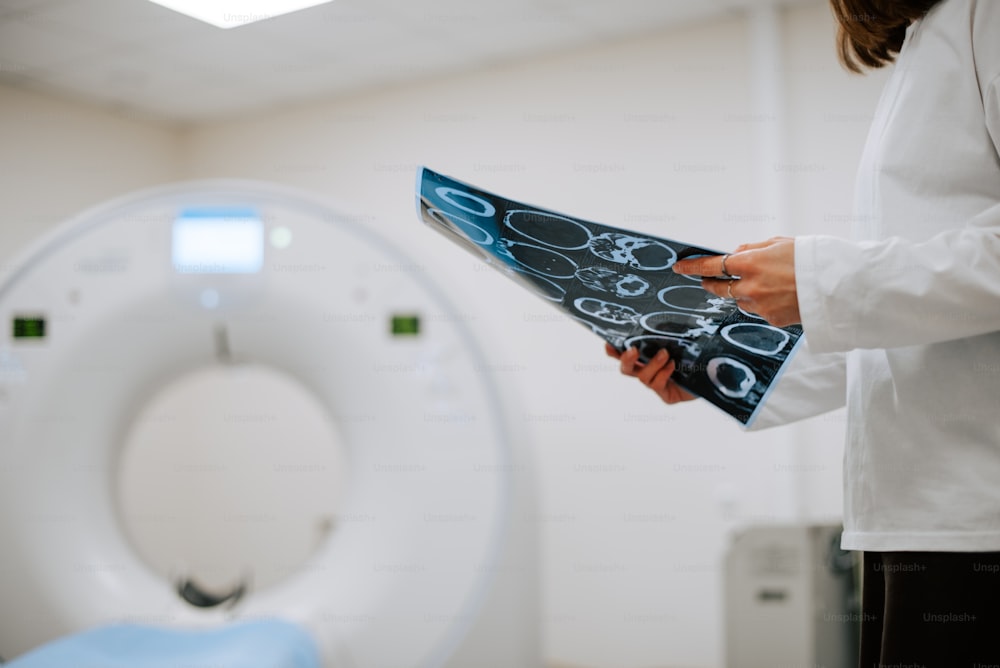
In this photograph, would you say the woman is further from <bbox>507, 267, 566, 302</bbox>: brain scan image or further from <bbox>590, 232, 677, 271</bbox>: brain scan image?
<bbox>507, 267, 566, 302</bbox>: brain scan image

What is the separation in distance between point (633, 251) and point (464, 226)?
0.18 metres

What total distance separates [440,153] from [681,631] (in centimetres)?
178

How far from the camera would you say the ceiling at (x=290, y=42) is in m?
2.56

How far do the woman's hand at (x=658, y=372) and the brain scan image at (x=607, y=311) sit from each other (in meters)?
0.07

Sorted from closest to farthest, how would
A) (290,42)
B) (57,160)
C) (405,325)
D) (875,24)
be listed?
(875,24)
(405,325)
(290,42)
(57,160)

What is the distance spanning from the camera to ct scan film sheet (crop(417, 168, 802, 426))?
88cm

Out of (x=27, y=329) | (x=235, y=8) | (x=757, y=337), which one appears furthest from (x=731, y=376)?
(x=235, y=8)

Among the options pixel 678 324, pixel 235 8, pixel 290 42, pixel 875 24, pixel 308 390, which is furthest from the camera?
pixel 290 42

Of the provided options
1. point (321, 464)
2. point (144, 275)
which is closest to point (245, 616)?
point (144, 275)

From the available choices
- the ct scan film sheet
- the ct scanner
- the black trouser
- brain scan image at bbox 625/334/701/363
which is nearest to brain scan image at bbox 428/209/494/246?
the ct scan film sheet

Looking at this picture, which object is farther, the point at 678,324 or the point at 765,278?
the point at 678,324

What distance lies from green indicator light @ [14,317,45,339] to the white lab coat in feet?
4.97

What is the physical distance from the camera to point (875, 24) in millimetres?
867

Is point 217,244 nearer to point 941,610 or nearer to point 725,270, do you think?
point 725,270
